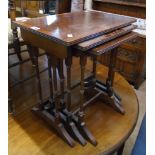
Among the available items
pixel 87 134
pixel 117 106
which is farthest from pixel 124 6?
pixel 87 134

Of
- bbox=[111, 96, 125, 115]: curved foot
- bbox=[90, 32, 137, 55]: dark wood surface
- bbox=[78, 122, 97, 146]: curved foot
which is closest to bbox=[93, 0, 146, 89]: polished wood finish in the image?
bbox=[111, 96, 125, 115]: curved foot

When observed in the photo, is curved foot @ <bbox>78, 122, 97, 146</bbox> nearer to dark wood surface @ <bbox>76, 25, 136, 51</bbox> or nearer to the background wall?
dark wood surface @ <bbox>76, 25, 136, 51</bbox>

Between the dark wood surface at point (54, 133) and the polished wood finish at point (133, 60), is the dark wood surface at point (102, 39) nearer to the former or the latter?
the dark wood surface at point (54, 133)

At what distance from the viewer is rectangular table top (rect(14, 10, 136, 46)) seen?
861 mm

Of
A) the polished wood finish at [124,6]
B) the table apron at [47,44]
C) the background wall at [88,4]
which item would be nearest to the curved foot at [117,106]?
the table apron at [47,44]

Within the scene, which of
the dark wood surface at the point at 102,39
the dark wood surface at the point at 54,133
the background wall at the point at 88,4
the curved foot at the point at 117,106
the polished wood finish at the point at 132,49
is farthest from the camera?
the background wall at the point at 88,4

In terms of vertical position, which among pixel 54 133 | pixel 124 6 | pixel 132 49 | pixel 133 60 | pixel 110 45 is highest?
pixel 124 6

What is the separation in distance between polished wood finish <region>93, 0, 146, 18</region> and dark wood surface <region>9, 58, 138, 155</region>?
1226 millimetres

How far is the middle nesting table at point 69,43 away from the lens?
87 centimetres

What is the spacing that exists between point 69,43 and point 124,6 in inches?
74.7

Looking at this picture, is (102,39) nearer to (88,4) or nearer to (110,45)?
(110,45)

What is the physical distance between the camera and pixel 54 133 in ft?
3.63

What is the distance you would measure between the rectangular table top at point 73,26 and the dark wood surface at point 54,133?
0.53 metres
